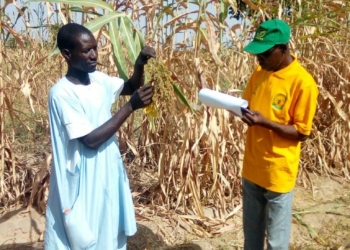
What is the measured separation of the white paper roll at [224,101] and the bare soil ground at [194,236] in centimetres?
116

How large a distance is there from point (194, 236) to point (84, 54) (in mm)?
1678

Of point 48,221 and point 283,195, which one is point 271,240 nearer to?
point 283,195

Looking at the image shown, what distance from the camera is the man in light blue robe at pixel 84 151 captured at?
1.90 m

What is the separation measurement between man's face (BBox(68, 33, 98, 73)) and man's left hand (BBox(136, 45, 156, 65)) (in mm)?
271

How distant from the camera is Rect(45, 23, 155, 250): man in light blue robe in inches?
74.9

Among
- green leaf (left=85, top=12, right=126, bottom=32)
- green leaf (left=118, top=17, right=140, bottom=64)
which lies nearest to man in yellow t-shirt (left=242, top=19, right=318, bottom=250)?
green leaf (left=118, top=17, right=140, bottom=64)

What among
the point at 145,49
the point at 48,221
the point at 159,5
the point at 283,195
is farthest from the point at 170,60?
the point at 48,221

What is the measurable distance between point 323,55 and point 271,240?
2.26 metres

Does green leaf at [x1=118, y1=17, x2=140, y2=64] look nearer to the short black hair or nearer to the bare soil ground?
the short black hair

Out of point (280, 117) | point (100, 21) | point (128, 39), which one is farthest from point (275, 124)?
point (100, 21)

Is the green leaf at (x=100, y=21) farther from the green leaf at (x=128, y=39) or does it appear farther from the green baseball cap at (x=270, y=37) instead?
the green baseball cap at (x=270, y=37)

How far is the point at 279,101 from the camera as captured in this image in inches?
87.3

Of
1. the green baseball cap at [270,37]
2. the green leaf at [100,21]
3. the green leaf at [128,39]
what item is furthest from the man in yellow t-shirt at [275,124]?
the green leaf at [100,21]

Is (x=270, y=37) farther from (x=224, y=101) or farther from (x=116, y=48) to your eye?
(x=116, y=48)
